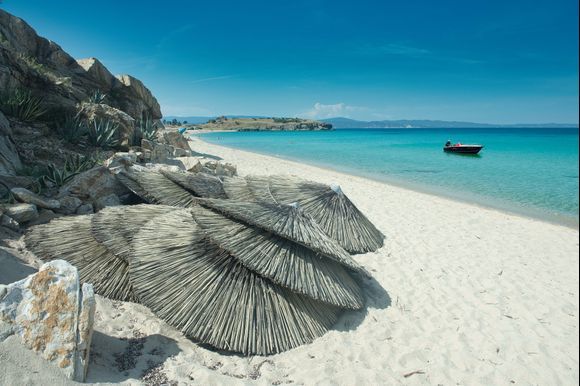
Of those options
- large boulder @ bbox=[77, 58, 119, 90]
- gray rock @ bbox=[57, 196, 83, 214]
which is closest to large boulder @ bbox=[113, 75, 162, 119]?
large boulder @ bbox=[77, 58, 119, 90]

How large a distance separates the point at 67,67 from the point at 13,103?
5929mm

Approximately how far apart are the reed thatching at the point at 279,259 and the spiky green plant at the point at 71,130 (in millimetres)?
5277

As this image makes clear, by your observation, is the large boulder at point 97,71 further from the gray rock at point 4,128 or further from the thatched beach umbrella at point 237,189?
the thatched beach umbrella at point 237,189

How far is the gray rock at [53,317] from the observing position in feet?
7.13

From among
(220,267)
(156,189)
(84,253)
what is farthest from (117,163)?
(220,267)

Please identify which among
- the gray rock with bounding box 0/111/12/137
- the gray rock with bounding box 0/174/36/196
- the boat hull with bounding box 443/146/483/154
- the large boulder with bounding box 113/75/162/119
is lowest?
the gray rock with bounding box 0/174/36/196

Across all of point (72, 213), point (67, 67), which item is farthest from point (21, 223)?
point (67, 67)

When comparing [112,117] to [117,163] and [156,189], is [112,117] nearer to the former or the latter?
[117,163]

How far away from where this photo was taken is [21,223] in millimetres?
4324

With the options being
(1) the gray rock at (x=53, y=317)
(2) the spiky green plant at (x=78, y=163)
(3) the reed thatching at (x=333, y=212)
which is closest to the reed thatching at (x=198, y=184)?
(3) the reed thatching at (x=333, y=212)

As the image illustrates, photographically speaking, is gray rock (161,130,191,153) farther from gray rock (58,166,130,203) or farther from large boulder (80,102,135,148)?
gray rock (58,166,130,203)

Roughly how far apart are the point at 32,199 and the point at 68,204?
1.46 ft

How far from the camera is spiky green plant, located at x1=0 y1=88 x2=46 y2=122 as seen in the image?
6.58 meters

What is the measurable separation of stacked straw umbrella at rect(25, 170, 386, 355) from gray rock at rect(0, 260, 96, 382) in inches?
35.3
